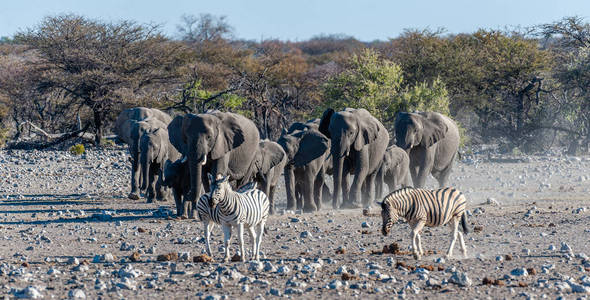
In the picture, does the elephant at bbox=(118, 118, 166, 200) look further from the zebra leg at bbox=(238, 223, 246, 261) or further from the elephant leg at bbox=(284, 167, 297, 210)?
the zebra leg at bbox=(238, 223, 246, 261)

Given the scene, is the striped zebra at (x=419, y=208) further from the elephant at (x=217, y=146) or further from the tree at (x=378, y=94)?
the tree at (x=378, y=94)

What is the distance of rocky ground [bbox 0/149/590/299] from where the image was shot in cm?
972

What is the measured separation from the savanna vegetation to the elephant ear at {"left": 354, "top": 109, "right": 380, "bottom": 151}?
11.8 meters

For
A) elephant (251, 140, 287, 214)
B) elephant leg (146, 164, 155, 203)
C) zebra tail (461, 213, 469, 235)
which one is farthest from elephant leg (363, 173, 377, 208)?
zebra tail (461, 213, 469, 235)

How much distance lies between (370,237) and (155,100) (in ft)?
80.2

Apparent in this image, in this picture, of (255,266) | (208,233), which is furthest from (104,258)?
(255,266)

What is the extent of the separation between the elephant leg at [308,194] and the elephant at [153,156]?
3517 millimetres

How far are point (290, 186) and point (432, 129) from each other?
4.42 meters

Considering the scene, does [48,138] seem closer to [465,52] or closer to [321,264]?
[465,52]

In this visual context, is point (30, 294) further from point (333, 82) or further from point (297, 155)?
point (333, 82)

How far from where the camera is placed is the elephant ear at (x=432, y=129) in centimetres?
2138

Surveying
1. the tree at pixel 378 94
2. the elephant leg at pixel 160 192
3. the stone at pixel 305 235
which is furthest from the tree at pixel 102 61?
the stone at pixel 305 235

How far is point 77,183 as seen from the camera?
82.0 feet

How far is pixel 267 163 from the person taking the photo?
1775 cm
